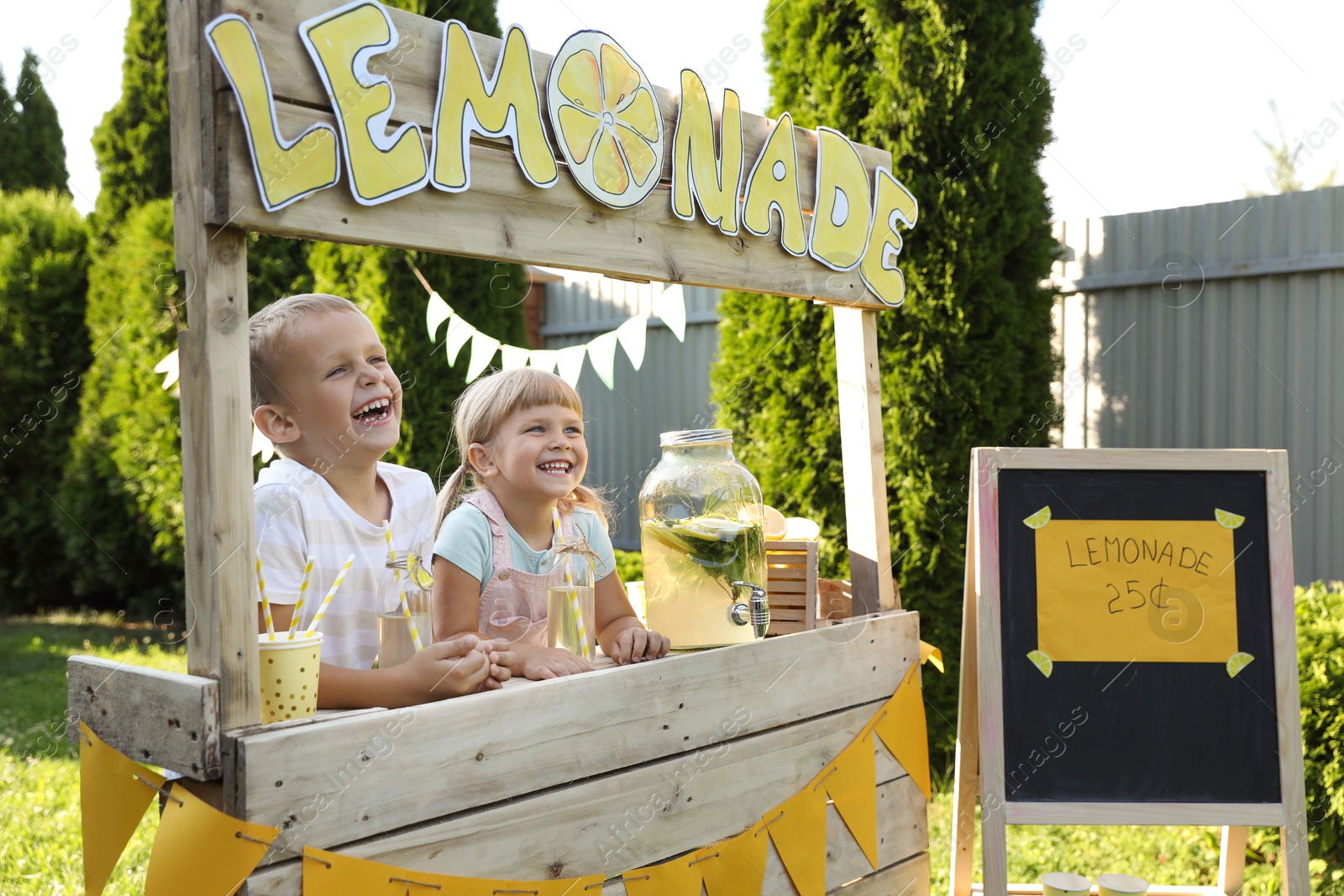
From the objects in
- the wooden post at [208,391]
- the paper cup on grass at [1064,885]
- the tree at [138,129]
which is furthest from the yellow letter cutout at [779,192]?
the tree at [138,129]

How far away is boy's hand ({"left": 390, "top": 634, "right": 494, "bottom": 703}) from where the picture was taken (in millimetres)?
1450

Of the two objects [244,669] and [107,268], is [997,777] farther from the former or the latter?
[107,268]

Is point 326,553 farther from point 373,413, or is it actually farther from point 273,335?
point 273,335

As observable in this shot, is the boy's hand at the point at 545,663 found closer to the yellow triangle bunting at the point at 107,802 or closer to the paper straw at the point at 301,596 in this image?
the paper straw at the point at 301,596

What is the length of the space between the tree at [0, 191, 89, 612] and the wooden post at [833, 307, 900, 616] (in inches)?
275

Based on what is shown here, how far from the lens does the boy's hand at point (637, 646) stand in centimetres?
175

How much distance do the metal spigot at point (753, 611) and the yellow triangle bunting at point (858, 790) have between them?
0.32 metres

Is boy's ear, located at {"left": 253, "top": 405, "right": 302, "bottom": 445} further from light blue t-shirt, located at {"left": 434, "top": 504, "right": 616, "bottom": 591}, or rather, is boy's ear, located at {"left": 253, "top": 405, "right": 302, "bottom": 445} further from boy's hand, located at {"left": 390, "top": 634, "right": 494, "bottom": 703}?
boy's hand, located at {"left": 390, "top": 634, "right": 494, "bottom": 703}

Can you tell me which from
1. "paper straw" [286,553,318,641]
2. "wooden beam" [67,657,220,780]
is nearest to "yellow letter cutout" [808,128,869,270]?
"paper straw" [286,553,318,641]

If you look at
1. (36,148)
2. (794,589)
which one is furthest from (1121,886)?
(36,148)

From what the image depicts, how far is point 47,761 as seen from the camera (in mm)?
4051

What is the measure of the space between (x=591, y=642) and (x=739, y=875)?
0.51 m

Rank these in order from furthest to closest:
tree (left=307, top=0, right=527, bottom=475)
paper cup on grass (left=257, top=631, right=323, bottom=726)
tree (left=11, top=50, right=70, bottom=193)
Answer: tree (left=11, top=50, right=70, bottom=193)
tree (left=307, top=0, right=527, bottom=475)
paper cup on grass (left=257, top=631, right=323, bottom=726)

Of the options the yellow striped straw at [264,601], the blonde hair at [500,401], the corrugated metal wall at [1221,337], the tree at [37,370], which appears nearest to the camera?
the yellow striped straw at [264,601]
